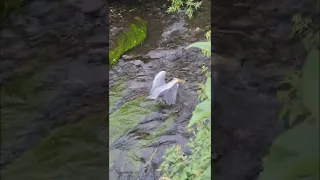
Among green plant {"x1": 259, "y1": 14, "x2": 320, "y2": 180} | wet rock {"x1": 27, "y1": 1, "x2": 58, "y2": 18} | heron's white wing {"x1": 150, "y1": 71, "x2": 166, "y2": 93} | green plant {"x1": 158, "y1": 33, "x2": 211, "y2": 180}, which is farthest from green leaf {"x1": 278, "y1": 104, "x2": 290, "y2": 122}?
wet rock {"x1": 27, "y1": 1, "x2": 58, "y2": 18}

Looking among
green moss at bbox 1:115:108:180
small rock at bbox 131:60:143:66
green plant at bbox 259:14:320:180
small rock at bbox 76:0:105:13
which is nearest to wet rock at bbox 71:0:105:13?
small rock at bbox 76:0:105:13

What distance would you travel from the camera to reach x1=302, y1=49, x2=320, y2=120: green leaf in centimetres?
114

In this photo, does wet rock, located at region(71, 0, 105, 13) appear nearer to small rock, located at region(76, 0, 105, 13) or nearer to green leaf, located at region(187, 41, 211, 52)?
small rock, located at region(76, 0, 105, 13)

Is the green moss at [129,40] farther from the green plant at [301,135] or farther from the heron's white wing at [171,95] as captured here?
the green plant at [301,135]

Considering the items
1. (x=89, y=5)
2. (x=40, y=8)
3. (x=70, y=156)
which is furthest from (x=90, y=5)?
(x=70, y=156)

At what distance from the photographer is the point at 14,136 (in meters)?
1.11

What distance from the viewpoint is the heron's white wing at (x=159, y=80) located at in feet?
3.67

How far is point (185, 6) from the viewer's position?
1.12 m

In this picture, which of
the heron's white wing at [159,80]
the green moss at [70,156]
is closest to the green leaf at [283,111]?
the heron's white wing at [159,80]

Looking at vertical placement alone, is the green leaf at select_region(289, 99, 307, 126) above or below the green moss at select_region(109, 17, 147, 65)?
below

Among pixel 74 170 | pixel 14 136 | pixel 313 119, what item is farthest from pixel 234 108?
pixel 14 136

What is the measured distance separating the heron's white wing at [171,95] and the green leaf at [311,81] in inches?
12.3

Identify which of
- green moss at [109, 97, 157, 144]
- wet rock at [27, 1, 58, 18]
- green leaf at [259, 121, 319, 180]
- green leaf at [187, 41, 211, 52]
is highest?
wet rock at [27, 1, 58, 18]

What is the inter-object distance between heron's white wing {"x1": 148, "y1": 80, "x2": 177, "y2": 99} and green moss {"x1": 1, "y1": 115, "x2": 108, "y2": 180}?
0.13 metres
